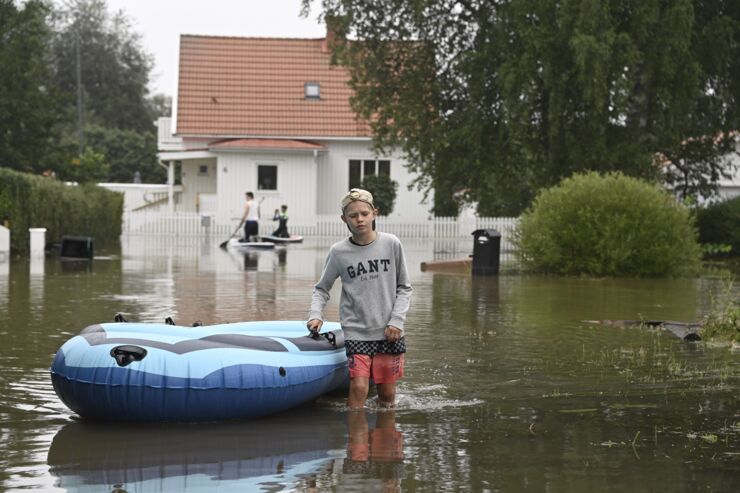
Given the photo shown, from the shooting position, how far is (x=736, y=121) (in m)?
34.8

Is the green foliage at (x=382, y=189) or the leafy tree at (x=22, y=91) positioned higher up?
the leafy tree at (x=22, y=91)

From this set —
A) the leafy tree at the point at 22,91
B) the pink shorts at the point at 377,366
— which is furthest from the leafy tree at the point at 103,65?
the pink shorts at the point at 377,366

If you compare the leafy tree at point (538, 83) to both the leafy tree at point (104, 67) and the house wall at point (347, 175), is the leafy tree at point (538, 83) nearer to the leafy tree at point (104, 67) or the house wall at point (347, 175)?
the house wall at point (347, 175)

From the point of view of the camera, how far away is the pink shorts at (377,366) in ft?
28.6

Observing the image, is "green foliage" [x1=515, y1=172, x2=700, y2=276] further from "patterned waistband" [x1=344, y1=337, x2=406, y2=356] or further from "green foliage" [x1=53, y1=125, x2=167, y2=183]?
"green foliage" [x1=53, y1=125, x2=167, y2=183]

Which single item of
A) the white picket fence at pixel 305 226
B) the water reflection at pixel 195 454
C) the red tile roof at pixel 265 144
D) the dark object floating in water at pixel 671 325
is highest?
the red tile roof at pixel 265 144

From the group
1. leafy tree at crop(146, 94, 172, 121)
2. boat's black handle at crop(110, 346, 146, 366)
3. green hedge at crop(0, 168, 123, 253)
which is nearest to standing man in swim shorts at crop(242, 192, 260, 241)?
green hedge at crop(0, 168, 123, 253)

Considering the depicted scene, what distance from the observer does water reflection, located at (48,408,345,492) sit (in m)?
6.76

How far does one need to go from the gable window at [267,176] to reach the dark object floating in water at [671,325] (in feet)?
125

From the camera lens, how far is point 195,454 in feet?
24.5

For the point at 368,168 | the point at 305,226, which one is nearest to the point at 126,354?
the point at 305,226

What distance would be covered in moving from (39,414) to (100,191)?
30.8m

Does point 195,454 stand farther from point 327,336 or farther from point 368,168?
point 368,168

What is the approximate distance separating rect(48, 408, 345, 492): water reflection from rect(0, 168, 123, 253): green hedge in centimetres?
2110
